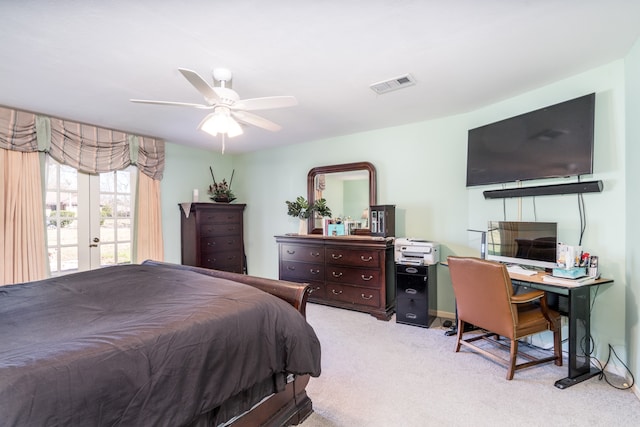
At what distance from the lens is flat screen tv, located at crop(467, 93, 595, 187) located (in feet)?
7.82

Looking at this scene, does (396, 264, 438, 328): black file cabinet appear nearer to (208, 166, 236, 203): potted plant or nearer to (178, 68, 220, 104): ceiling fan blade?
(178, 68, 220, 104): ceiling fan blade

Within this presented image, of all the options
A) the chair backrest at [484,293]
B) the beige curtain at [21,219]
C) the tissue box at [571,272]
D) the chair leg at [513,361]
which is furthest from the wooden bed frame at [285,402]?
the beige curtain at [21,219]

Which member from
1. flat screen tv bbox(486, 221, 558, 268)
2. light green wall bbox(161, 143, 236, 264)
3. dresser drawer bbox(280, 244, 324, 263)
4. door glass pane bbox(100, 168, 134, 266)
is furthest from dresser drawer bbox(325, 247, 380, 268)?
door glass pane bbox(100, 168, 134, 266)

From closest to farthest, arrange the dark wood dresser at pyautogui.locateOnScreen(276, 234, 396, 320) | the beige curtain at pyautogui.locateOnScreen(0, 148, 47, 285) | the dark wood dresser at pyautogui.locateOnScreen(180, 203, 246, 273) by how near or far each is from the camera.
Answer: the beige curtain at pyautogui.locateOnScreen(0, 148, 47, 285) → the dark wood dresser at pyautogui.locateOnScreen(276, 234, 396, 320) → the dark wood dresser at pyautogui.locateOnScreen(180, 203, 246, 273)

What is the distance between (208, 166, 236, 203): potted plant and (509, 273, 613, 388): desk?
4.26 meters

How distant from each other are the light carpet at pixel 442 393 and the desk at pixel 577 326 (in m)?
0.07

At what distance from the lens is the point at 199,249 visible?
436 centimetres

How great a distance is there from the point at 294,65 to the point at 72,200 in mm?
3226

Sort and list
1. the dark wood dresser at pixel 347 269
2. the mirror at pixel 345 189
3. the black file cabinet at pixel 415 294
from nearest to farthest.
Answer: the black file cabinet at pixel 415 294, the dark wood dresser at pixel 347 269, the mirror at pixel 345 189

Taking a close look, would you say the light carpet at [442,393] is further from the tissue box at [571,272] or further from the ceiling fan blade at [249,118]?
the ceiling fan blade at [249,118]

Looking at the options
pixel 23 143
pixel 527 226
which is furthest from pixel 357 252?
pixel 23 143

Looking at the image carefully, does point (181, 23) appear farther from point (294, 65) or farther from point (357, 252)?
point (357, 252)

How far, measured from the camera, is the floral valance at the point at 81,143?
10.1 feet

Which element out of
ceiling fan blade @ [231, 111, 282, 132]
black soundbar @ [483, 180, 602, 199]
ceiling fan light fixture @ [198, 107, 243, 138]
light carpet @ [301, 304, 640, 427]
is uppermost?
ceiling fan blade @ [231, 111, 282, 132]
